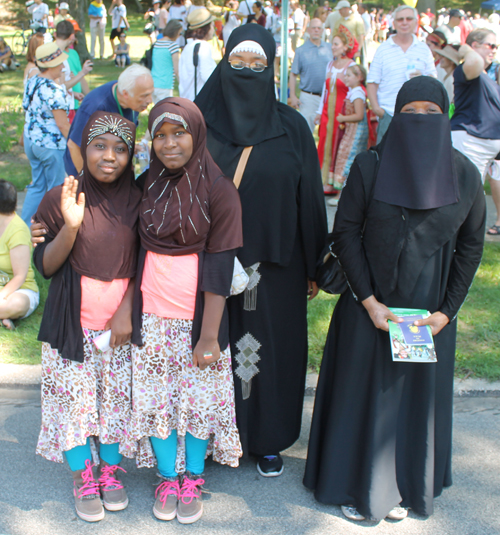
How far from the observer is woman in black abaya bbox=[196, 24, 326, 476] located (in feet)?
8.55

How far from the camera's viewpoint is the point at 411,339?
7.94 feet

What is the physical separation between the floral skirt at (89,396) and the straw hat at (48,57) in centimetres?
387

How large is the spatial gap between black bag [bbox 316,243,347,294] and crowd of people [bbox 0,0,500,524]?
2cm

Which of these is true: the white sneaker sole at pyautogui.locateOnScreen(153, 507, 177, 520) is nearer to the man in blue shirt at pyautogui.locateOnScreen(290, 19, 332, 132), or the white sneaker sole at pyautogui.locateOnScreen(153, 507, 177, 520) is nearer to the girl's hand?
the girl's hand

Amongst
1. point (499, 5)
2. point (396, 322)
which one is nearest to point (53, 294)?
point (396, 322)

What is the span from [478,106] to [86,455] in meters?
4.91

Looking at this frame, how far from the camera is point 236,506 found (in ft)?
9.23

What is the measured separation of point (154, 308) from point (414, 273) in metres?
1.12

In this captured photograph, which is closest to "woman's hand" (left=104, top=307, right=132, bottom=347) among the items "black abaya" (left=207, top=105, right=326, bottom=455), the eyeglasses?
"black abaya" (left=207, top=105, right=326, bottom=455)

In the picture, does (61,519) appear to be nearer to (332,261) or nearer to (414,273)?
(332,261)

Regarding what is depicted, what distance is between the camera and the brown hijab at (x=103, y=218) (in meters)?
2.45

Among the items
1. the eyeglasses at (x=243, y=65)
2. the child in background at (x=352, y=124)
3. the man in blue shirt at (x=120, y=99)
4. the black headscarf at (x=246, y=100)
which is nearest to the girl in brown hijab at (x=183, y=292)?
the black headscarf at (x=246, y=100)

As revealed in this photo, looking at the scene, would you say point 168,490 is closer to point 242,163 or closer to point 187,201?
point 187,201

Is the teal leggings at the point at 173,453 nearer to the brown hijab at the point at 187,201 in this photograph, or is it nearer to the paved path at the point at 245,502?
the paved path at the point at 245,502
